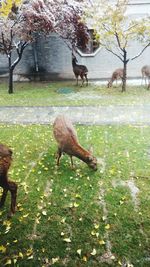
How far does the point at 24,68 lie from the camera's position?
2211 centimetres

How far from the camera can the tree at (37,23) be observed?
639 inches

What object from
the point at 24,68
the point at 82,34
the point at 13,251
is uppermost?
the point at 82,34

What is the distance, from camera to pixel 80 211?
22.2 ft

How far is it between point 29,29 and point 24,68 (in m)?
5.89

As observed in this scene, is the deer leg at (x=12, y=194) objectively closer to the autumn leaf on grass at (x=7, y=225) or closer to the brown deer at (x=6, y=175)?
the brown deer at (x=6, y=175)

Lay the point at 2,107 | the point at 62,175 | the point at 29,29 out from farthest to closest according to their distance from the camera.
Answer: the point at 29,29 < the point at 2,107 < the point at 62,175

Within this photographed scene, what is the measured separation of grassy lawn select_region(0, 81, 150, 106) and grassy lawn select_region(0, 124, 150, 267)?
5.44 metres

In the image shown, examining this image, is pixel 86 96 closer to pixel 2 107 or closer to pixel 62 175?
pixel 2 107

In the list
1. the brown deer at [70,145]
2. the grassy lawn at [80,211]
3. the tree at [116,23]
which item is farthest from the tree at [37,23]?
the brown deer at [70,145]

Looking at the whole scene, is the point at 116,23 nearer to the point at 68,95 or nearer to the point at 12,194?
the point at 68,95

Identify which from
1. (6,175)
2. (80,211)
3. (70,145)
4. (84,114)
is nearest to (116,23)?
(84,114)

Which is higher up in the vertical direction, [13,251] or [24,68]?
[24,68]

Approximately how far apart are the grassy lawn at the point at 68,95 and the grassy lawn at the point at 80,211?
5442mm

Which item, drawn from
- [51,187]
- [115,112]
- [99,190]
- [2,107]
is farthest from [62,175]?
[2,107]
